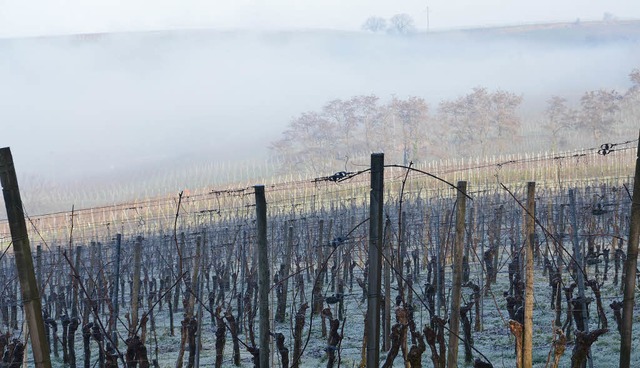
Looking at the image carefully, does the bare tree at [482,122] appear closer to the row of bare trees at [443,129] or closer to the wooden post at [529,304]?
the row of bare trees at [443,129]

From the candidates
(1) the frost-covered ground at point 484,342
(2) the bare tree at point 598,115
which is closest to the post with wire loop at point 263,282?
(1) the frost-covered ground at point 484,342

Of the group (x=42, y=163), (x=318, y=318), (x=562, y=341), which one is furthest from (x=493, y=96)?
(x=562, y=341)

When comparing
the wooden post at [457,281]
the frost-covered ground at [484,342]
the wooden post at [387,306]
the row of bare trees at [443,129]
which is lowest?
the frost-covered ground at [484,342]

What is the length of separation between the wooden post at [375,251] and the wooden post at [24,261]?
1.78 metres

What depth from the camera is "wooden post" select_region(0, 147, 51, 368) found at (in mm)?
5012

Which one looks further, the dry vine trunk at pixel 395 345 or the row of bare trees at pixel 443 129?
the row of bare trees at pixel 443 129

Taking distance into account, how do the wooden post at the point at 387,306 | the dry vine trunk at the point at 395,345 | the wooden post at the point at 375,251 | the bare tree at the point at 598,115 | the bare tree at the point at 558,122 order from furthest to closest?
the bare tree at the point at 558,122 → the bare tree at the point at 598,115 → the wooden post at the point at 387,306 → the dry vine trunk at the point at 395,345 → the wooden post at the point at 375,251

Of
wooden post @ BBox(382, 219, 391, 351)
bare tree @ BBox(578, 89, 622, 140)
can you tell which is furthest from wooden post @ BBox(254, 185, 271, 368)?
bare tree @ BBox(578, 89, 622, 140)

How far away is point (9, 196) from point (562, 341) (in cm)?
356

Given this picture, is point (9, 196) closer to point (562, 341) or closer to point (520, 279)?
point (562, 341)

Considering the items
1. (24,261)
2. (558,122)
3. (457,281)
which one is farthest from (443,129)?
(24,261)

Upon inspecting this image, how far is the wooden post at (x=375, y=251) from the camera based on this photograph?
5.44 meters

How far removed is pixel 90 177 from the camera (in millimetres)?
73688

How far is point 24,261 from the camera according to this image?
5.07 m
